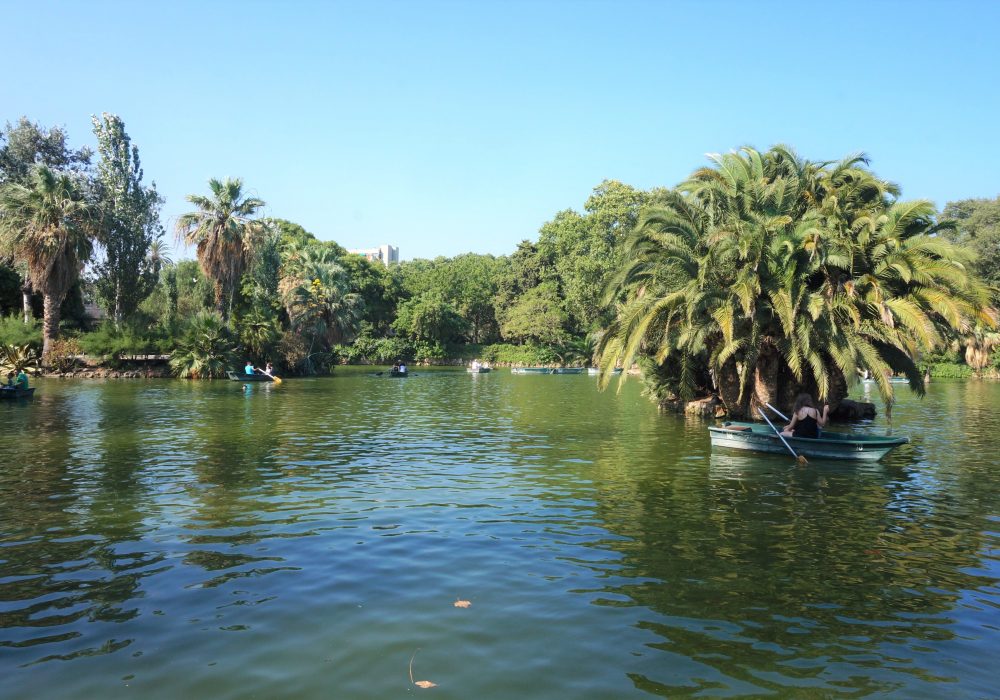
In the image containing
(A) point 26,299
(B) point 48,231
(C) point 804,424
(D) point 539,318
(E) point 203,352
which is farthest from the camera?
(D) point 539,318

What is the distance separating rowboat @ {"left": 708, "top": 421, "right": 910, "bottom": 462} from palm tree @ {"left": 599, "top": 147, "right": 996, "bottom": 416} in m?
3.25

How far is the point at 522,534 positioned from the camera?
11.0 m

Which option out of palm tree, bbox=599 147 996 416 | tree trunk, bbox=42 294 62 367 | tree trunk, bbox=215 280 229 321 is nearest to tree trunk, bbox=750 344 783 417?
palm tree, bbox=599 147 996 416

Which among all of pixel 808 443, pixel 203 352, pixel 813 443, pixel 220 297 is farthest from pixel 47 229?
pixel 813 443

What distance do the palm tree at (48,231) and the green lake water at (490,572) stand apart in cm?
3396

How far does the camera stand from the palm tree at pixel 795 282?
70.7ft

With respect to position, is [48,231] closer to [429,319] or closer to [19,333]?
[19,333]

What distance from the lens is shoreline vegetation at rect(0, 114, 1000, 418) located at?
22203 millimetres

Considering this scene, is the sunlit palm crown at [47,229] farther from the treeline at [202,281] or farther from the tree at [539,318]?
the tree at [539,318]

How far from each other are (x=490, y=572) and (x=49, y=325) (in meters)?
51.7

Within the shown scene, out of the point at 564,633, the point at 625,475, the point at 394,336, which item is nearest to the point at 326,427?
the point at 625,475

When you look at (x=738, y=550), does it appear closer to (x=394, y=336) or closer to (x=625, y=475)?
(x=625, y=475)

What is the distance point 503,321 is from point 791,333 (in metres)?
75.3

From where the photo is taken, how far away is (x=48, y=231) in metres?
47.5
